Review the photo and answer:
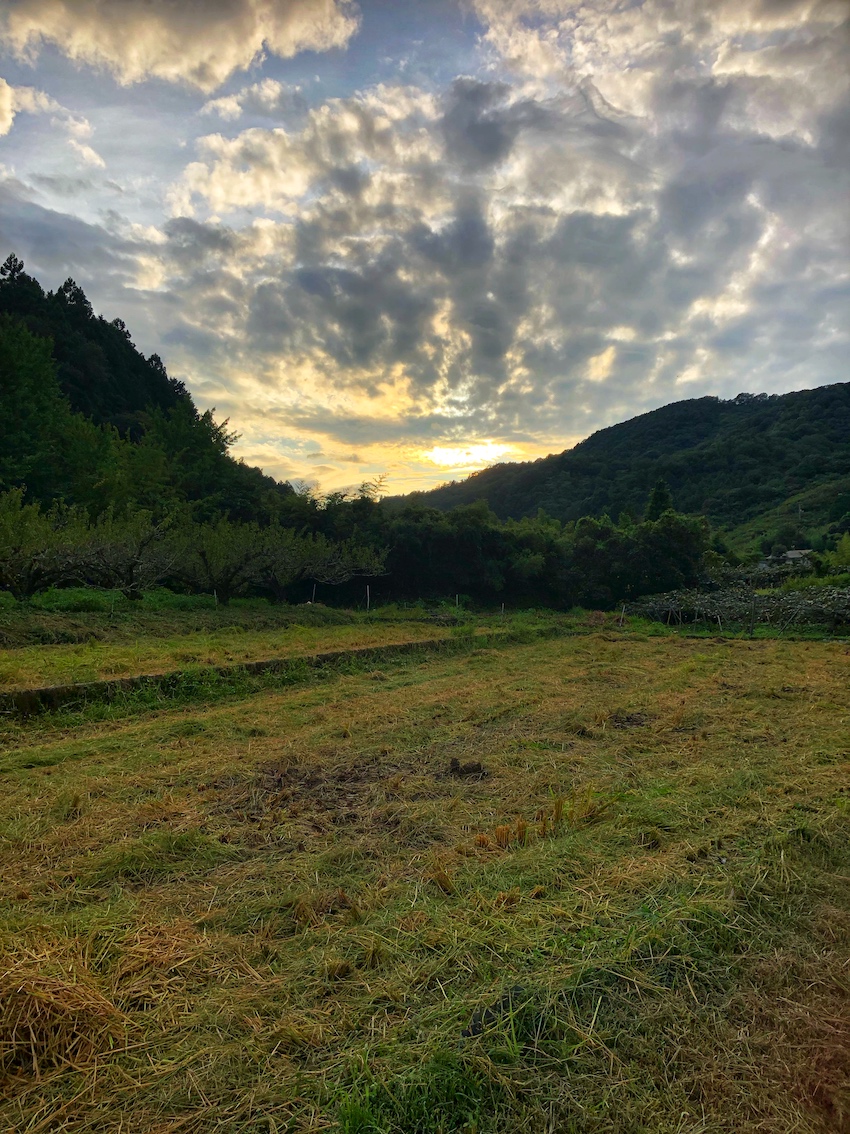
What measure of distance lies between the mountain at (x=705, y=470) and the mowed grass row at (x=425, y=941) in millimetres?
38863

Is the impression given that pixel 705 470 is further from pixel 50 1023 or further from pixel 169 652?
pixel 50 1023

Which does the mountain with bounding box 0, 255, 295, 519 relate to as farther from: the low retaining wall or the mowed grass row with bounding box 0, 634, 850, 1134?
the mowed grass row with bounding box 0, 634, 850, 1134

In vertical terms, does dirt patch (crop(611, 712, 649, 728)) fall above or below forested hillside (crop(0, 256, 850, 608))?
below

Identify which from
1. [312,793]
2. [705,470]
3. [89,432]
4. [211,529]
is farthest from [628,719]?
[705,470]

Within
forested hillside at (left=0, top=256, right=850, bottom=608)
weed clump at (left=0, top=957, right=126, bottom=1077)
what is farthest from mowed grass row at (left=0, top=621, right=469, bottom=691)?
weed clump at (left=0, top=957, right=126, bottom=1077)

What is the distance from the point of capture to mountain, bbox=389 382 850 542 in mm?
48656

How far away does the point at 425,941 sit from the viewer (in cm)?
248

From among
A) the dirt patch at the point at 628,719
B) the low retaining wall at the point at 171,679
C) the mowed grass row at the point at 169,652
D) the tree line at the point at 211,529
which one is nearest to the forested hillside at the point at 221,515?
the tree line at the point at 211,529

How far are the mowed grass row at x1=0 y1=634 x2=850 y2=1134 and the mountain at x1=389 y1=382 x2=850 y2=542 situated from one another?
128 ft

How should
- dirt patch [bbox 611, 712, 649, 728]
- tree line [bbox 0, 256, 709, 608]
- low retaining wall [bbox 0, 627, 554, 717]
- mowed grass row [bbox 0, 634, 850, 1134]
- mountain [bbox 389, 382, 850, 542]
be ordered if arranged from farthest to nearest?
mountain [bbox 389, 382, 850, 542], tree line [bbox 0, 256, 709, 608], dirt patch [bbox 611, 712, 649, 728], low retaining wall [bbox 0, 627, 554, 717], mowed grass row [bbox 0, 634, 850, 1134]

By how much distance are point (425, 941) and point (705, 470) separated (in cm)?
5839

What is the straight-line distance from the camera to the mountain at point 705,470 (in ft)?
160

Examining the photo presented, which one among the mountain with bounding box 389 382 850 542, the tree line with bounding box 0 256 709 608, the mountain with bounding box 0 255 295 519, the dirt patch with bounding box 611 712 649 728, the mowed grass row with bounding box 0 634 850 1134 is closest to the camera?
the mowed grass row with bounding box 0 634 850 1134

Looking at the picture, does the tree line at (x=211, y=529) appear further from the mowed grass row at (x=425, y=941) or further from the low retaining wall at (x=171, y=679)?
the mowed grass row at (x=425, y=941)
